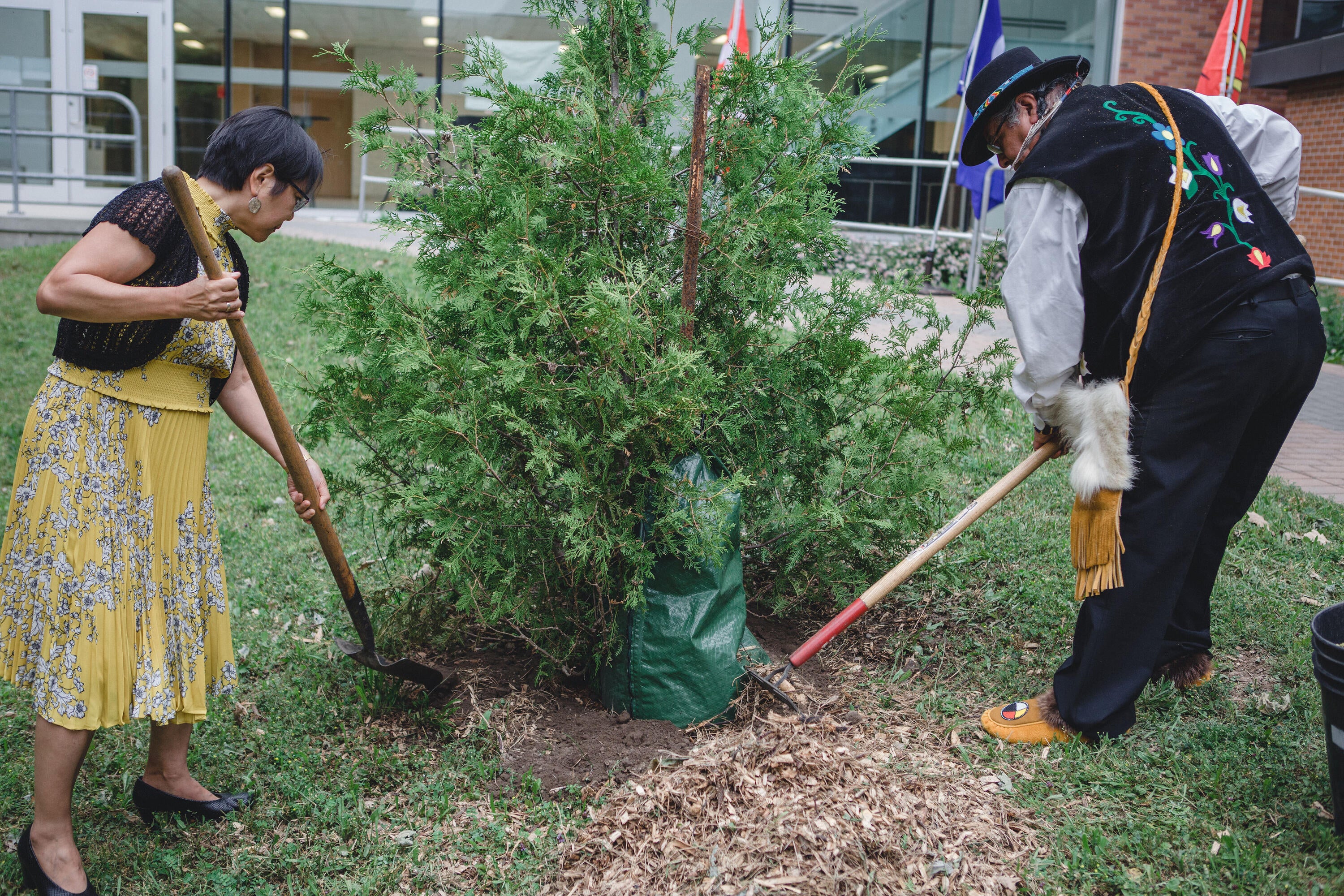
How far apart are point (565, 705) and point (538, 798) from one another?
411 millimetres

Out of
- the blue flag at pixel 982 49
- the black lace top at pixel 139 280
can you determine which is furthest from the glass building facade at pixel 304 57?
the black lace top at pixel 139 280

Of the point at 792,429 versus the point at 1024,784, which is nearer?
the point at 1024,784

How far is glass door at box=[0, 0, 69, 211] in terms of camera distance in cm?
1438

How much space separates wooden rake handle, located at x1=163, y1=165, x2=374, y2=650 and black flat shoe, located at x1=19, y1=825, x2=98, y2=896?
0.99 metres

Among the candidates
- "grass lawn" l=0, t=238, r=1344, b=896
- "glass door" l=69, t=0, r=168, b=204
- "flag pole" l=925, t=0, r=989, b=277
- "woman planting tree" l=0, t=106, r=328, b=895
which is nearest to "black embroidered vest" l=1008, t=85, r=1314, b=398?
"grass lawn" l=0, t=238, r=1344, b=896

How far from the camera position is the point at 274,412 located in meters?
2.61

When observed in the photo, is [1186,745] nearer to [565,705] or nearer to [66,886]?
[565,705]

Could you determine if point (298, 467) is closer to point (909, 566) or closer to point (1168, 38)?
point (909, 566)

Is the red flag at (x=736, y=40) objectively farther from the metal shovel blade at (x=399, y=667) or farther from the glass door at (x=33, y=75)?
the glass door at (x=33, y=75)

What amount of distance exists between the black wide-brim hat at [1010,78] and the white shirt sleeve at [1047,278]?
0.29m

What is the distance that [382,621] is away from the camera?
144 inches

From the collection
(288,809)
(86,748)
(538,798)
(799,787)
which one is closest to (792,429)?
(799,787)

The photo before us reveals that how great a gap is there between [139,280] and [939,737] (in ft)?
8.53

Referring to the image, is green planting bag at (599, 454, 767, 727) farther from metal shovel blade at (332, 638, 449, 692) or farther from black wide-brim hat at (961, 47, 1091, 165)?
black wide-brim hat at (961, 47, 1091, 165)
